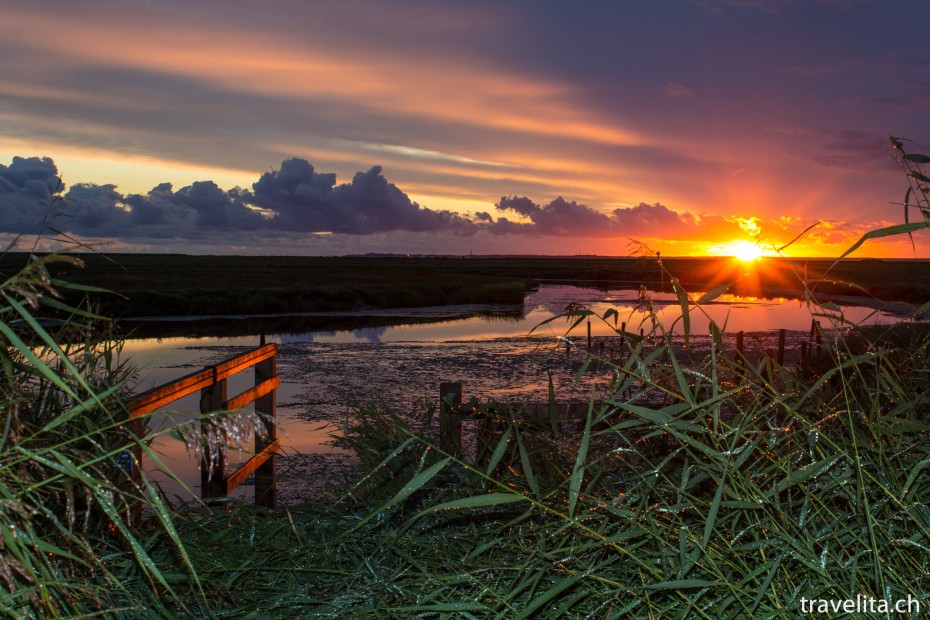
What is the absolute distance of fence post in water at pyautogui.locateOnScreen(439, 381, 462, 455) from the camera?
498cm

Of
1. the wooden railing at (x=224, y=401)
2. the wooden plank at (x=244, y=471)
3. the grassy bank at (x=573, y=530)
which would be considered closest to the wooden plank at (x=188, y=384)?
the wooden railing at (x=224, y=401)

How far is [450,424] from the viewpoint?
5.25m

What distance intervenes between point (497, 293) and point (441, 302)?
490 centimetres

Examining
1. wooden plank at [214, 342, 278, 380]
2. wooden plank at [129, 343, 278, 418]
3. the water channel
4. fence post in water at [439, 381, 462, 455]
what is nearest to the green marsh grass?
wooden plank at [129, 343, 278, 418]

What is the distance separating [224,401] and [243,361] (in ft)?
2.65

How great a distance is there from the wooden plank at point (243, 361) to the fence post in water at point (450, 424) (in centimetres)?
213

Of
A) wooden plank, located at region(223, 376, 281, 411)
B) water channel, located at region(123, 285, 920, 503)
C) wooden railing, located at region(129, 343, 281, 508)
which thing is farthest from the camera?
water channel, located at region(123, 285, 920, 503)

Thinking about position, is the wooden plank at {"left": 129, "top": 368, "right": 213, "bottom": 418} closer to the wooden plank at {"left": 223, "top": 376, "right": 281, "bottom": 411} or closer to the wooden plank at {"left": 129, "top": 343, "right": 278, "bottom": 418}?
the wooden plank at {"left": 129, "top": 343, "right": 278, "bottom": 418}

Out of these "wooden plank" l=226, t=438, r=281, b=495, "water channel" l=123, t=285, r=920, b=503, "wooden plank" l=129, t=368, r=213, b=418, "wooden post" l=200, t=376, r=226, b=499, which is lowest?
"water channel" l=123, t=285, r=920, b=503

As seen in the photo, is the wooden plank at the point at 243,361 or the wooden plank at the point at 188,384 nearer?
the wooden plank at the point at 188,384

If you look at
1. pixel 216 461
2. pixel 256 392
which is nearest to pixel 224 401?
pixel 216 461

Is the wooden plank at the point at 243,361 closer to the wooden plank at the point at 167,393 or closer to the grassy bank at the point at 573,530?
the wooden plank at the point at 167,393

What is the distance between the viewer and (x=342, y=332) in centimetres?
3155

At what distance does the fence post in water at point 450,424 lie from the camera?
196 inches
